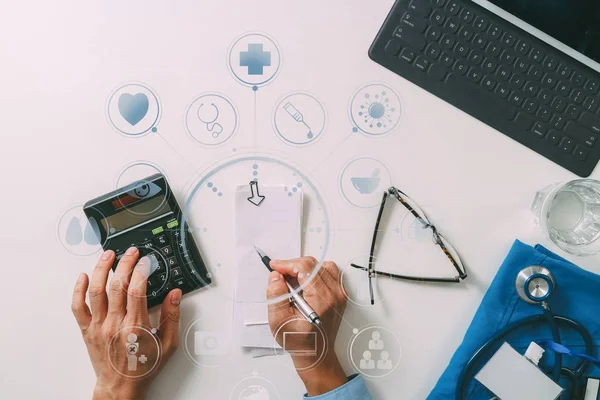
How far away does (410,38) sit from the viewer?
786 mm

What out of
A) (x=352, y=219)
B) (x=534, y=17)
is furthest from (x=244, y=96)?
(x=534, y=17)

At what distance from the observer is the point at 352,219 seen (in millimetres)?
783

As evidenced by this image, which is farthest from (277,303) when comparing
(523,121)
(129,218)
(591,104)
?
(591,104)

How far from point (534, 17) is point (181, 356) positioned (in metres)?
0.74

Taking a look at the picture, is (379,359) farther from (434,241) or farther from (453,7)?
(453,7)

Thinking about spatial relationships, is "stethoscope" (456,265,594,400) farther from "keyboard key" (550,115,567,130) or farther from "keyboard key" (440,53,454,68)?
"keyboard key" (440,53,454,68)

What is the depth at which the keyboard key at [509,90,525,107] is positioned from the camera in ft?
2.58

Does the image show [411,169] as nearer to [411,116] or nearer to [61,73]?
[411,116]

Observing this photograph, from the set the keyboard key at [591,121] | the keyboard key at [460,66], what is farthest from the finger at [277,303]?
the keyboard key at [591,121]

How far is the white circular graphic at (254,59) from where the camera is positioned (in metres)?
0.79

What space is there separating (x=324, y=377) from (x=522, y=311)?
31cm
